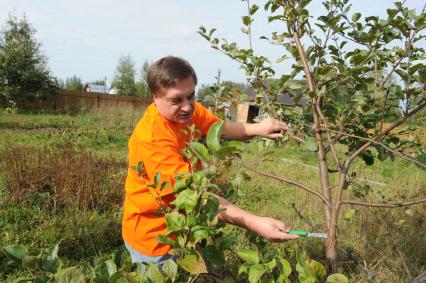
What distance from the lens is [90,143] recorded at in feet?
27.9

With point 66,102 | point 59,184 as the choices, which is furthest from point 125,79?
point 59,184

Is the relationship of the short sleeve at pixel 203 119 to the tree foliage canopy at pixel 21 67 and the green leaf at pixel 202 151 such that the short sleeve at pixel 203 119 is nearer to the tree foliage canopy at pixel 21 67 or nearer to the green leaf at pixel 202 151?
the green leaf at pixel 202 151

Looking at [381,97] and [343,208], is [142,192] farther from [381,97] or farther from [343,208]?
[343,208]

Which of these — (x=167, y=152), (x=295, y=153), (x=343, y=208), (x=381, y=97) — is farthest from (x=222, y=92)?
(x=295, y=153)

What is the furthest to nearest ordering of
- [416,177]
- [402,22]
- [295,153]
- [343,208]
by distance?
1. [295,153]
2. [416,177]
3. [343,208]
4. [402,22]

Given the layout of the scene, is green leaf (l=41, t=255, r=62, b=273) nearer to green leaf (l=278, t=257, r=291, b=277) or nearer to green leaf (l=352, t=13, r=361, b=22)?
green leaf (l=278, t=257, r=291, b=277)

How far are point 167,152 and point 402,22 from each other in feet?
3.50

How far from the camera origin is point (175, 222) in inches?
38.9

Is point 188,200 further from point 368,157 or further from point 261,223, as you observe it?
point 368,157

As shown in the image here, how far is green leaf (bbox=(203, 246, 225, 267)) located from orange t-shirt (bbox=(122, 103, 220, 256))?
44cm

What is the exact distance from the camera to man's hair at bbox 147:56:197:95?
1.74 meters

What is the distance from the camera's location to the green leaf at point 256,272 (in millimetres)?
964

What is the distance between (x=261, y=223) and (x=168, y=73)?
795 millimetres

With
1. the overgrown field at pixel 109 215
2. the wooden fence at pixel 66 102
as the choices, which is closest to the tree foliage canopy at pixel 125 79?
the wooden fence at pixel 66 102
